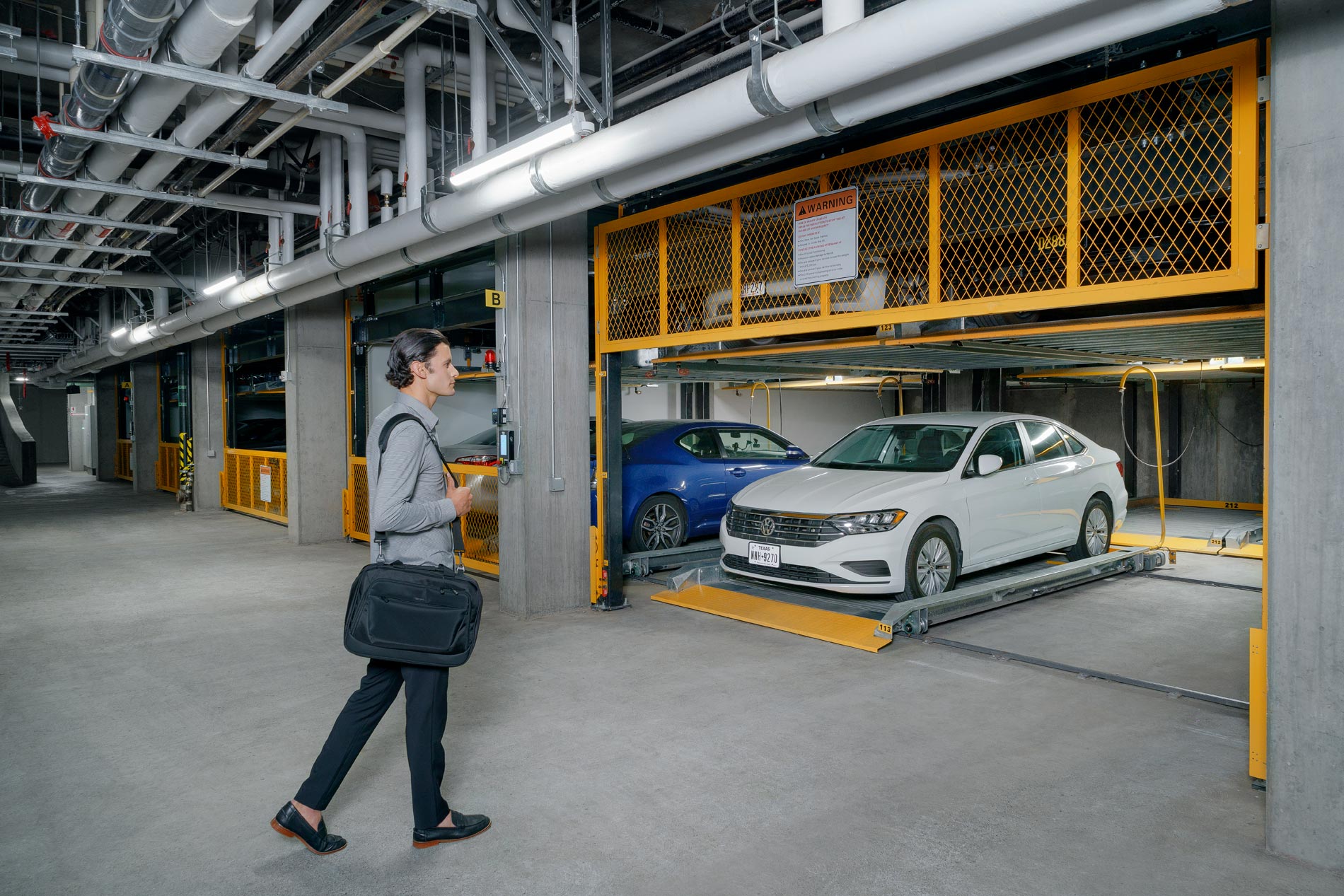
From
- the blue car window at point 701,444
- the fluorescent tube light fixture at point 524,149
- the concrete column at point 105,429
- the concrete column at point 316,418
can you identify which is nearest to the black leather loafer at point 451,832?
the fluorescent tube light fixture at point 524,149

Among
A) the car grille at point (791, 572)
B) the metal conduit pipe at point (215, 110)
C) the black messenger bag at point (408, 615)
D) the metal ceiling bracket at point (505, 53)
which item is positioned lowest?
the car grille at point (791, 572)

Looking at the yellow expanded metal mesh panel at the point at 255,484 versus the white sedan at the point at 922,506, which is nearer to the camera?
the white sedan at the point at 922,506

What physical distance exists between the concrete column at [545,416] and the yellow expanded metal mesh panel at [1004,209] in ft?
10.7

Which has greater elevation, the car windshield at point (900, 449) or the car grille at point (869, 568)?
the car windshield at point (900, 449)

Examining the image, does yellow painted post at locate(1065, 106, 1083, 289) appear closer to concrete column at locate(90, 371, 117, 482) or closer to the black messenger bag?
the black messenger bag

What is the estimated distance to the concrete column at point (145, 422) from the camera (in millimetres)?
18812

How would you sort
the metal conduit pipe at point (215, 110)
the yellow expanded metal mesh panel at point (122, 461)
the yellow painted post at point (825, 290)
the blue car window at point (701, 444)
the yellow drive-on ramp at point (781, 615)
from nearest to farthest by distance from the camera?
the metal conduit pipe at point (215, 110) < the yellow painted post at point (825, 290) < the yellow drive-on ramp at point (781, 615) < the blue car window at point (701, 444) < the yellow expanded metal mesh panel at point (122, 461)

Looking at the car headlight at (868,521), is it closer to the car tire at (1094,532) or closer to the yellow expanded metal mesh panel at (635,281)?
the yellow expanded metal mesh panel at (635,281)

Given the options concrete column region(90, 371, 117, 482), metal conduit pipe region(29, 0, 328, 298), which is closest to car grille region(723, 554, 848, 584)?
metal conduit pipe region(29, 0, 328, 298)

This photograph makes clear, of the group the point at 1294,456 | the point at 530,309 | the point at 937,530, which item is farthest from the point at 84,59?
the point at 937,530

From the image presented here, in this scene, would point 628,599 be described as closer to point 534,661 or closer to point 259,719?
point 534,661

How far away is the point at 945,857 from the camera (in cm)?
288

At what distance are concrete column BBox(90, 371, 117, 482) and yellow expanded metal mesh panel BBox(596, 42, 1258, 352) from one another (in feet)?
74.5

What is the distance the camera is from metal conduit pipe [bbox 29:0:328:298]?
3.86 metres
